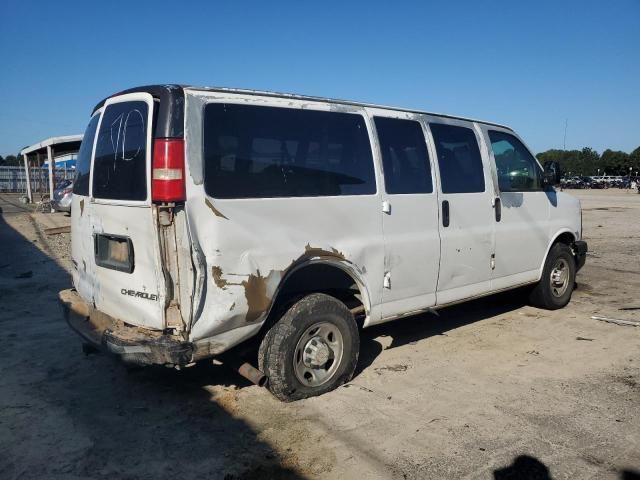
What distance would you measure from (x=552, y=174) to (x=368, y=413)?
13.3 ft

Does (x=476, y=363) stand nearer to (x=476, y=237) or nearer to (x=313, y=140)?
(x=476, y=237)

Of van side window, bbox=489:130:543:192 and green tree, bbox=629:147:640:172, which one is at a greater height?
green tree, bbox=629:147:640:172

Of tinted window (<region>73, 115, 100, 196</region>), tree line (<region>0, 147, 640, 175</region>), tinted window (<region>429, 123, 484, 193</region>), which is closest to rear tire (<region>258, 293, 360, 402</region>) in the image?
tinted window (<region>429, 123, 484, 193</region>)

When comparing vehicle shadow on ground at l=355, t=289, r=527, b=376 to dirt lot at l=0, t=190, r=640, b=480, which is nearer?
dirt lot at l=0, t=190, r=640, b=480

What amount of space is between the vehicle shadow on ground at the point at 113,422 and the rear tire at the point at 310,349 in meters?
0.46

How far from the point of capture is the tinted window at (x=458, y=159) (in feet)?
16.8

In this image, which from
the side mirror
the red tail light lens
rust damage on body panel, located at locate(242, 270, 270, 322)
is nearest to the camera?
the red tail light lens

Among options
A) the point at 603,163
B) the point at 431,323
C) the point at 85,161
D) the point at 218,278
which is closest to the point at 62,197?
the point at 85,161

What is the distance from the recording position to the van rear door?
3541 mm

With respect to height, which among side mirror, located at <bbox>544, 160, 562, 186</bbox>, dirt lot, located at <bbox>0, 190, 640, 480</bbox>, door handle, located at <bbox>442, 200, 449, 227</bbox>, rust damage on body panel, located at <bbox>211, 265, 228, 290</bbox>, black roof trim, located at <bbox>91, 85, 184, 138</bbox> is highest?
black roof trim, located at <bbox>91, 85, 184, 138</bbox>

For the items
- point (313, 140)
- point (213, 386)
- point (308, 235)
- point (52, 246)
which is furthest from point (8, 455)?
point (52, 246)

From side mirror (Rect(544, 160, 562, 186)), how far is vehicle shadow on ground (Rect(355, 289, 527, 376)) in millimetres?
1512

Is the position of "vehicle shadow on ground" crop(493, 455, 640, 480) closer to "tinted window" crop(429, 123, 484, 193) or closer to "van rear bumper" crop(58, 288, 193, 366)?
"van rear bumper" crop(58, 288, 193, 366)

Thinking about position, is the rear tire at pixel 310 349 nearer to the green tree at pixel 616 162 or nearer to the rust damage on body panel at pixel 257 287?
the rust damage on body panel at pixel 257 287
